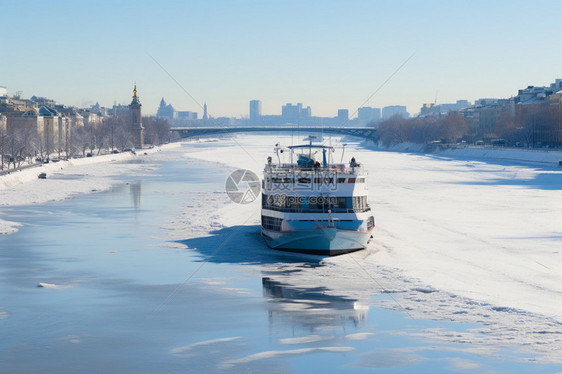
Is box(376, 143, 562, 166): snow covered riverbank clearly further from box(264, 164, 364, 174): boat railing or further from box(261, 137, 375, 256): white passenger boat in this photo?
box(261, 137, 375, 256): white passenger boat

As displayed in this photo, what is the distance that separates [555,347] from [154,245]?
811 inches

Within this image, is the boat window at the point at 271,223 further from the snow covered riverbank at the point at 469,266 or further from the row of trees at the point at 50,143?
the row of trees at the point at 50,143

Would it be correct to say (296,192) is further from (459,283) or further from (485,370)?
(485,370)

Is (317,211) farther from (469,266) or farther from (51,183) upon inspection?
(51,183)

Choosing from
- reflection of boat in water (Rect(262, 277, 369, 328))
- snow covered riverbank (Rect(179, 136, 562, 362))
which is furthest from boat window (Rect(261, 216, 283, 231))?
reflection of boat in water (Rect(262, 277, 369, 328))

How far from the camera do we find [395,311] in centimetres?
2453

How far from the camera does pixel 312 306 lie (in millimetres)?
25203

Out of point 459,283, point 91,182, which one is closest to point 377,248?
point 459,283

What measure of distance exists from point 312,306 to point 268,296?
1.98 m
